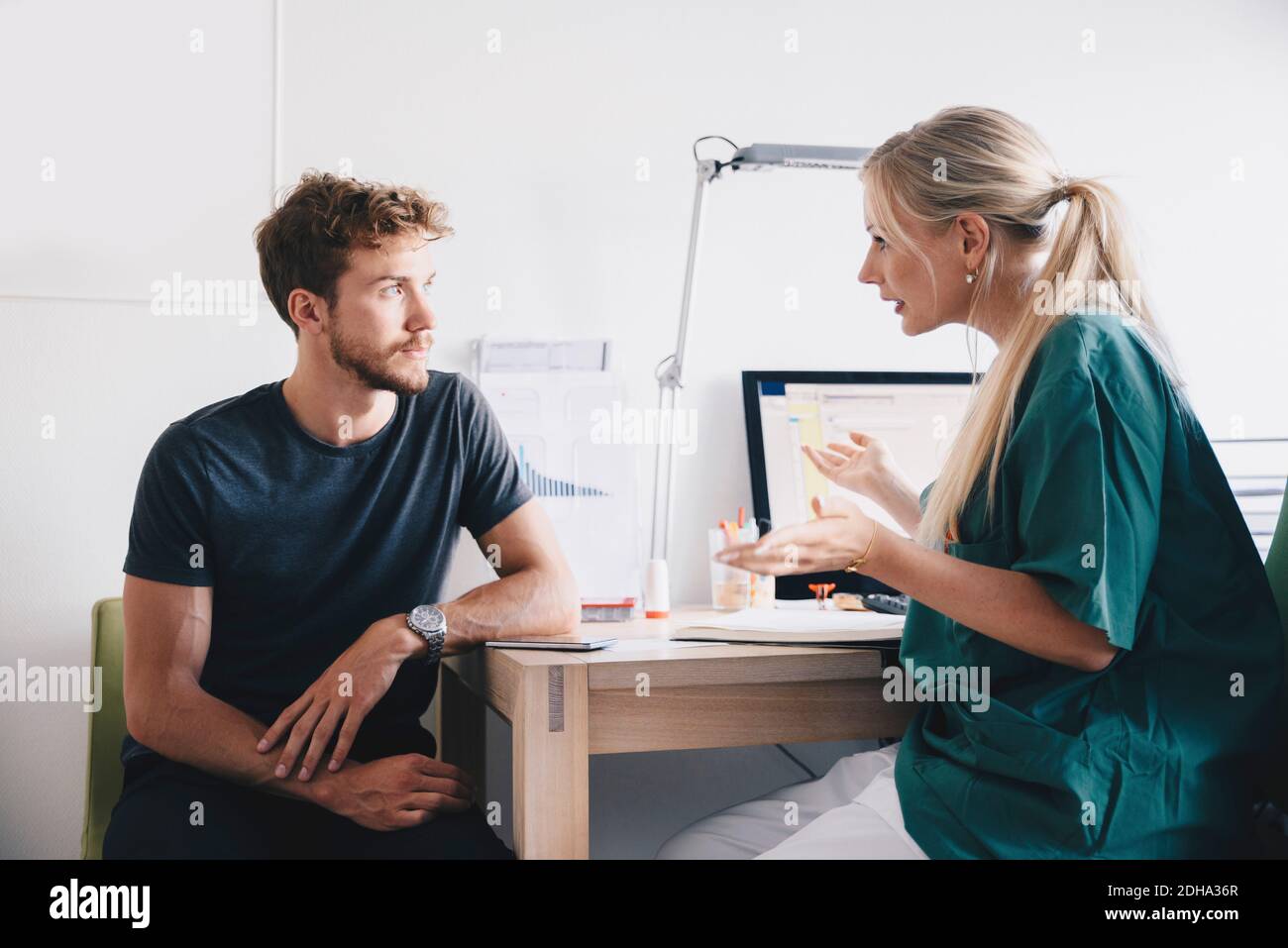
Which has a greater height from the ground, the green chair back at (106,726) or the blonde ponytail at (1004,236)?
the blonde ponytail at (1004,236)

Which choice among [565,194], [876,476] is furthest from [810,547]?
[565,194]

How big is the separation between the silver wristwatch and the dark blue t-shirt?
69 millimetres

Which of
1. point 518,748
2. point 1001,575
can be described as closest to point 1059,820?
point 1001,575

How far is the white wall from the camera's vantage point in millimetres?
1615

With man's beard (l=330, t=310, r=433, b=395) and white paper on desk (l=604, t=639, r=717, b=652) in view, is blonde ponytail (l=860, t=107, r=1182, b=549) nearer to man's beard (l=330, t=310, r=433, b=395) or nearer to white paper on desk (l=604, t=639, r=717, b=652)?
white paper on desk (l=604, t=639, r=717, b=652)

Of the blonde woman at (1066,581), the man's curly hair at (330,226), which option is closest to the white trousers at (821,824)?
the blonde woman at (1066,581)

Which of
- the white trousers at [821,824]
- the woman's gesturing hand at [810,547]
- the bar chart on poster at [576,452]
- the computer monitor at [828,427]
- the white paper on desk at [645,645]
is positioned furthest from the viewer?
the computer monitor at [828,427]

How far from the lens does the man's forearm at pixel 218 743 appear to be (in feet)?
4.11

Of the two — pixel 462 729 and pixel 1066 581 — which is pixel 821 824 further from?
pixel 462 729

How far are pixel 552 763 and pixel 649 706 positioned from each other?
125 millimetres

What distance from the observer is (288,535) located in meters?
1.39

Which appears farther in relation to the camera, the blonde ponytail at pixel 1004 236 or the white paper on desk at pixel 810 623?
the white paper on desk at pixel 810 623

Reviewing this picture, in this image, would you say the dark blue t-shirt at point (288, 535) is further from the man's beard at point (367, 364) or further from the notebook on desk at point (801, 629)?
the notebook on desk at point (801, 629)

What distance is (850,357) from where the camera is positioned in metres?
1.93
